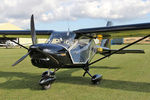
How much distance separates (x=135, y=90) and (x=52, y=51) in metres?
3.09

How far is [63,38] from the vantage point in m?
5.79

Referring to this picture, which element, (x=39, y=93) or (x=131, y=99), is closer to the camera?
(x=131, y=99)

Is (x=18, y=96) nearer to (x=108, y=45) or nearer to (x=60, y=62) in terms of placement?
(x=60, y=62)

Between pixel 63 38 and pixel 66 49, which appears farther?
pixel 63 38

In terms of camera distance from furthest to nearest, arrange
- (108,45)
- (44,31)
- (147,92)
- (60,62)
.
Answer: (108,45) < (44,31) < (60,62) < (147,92)

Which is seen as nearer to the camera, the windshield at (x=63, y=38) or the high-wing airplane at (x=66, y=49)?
the high-wing airplane at (x=66, y=49)

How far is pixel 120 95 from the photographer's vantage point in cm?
467

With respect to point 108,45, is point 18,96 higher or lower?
lower

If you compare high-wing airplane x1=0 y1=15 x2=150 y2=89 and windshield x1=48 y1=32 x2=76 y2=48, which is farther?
windshield x1=48 y1=32 x2=76 y2=48

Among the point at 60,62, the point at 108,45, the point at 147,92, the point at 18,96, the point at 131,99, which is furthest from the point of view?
the point at 108,45

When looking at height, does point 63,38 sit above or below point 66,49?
above

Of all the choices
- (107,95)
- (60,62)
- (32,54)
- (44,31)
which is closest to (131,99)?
(107,95)

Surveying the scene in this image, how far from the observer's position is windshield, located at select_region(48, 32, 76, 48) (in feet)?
18.5

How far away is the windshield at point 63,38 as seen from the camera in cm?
565
